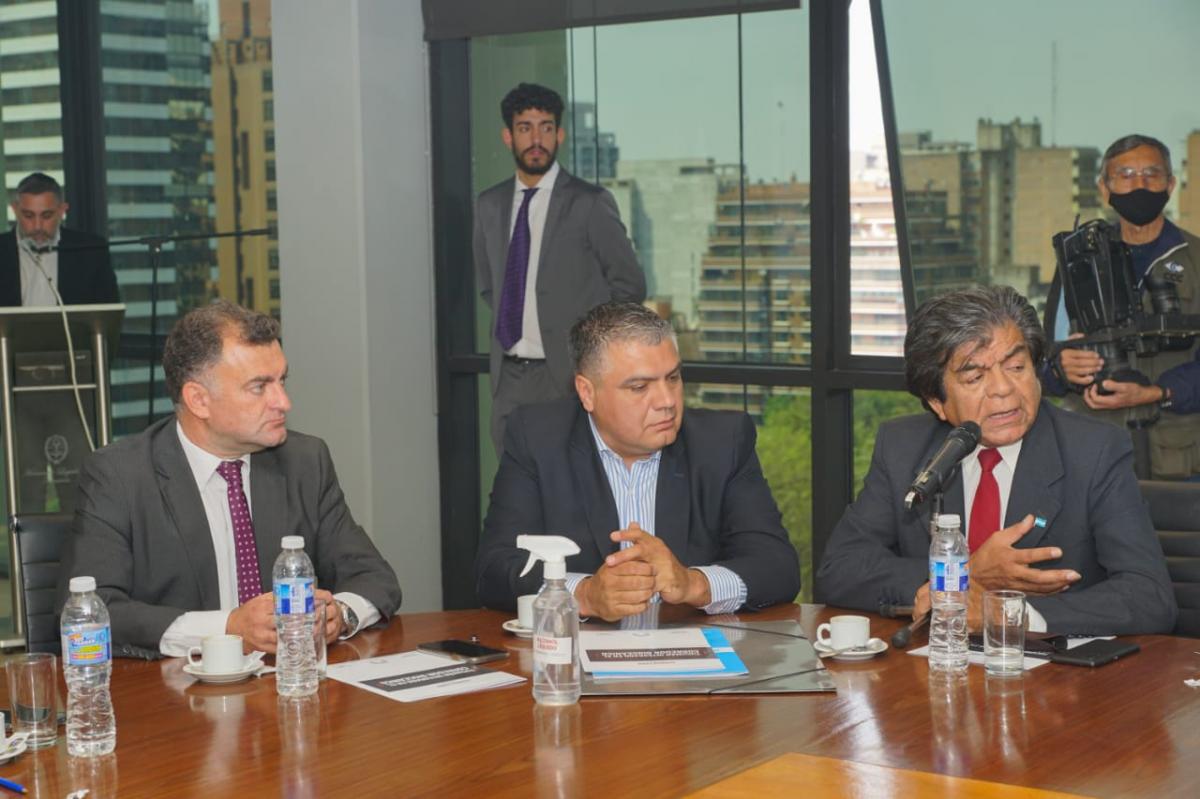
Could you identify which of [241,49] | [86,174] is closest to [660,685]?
[241,49]

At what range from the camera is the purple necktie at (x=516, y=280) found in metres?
5.75

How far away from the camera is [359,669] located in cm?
262

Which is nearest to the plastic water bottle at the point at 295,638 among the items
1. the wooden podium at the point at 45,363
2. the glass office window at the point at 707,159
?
the wooden podium at the point at 45,363

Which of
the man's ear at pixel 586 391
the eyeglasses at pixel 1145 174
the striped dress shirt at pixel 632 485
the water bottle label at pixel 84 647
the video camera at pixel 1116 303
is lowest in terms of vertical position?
the water bottle label at pixel 84 647

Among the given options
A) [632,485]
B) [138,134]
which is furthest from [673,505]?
[138,134]

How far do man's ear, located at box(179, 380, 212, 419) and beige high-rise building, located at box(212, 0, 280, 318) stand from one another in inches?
158

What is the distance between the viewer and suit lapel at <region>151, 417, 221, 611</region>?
123 inches

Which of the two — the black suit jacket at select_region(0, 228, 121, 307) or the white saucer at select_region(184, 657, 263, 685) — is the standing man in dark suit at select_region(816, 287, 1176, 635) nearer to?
the white saucer at select_region(184, 657, 263, 685)

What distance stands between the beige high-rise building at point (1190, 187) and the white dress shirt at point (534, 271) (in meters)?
2.19

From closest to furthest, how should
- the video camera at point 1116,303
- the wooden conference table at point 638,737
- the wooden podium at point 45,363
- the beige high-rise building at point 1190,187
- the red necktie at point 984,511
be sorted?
the wooden conference table at point 638,737, the red necktie at point 984,511, the video camera at point 1116,303, the beige high-rise building at point 1190,187, the wooden podium at point 45,363

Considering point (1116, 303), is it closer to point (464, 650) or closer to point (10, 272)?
point (464, 650)

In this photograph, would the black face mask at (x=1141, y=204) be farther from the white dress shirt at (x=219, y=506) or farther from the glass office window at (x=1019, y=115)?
the white dress shirt at (x=219, y=506)

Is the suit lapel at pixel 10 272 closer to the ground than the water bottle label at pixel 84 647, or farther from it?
farther from it

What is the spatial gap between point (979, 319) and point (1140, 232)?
1611mm
